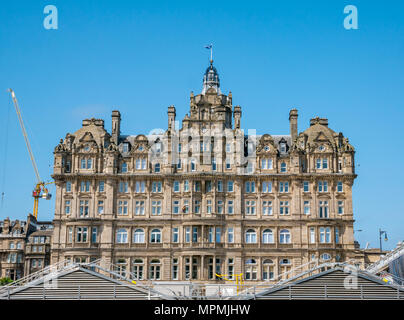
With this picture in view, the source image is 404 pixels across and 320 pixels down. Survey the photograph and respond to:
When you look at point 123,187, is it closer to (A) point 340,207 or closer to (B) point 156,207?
(B) point 156,207

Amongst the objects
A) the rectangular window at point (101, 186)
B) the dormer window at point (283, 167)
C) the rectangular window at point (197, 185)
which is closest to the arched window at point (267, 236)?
the dormer window at point (283, 167)

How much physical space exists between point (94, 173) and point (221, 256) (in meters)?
20.6

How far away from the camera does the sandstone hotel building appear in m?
80.9

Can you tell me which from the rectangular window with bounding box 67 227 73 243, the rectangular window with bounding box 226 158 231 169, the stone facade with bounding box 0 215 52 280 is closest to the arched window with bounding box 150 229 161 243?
the rectangular window with bounding box 67 227 73 243

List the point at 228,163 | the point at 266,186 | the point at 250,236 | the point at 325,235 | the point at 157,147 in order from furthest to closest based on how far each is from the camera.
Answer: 1. the point at 157,147
2. the point at 228,163
3. the point at 266,186
4. the point at 250,236
5. the point at 325,235

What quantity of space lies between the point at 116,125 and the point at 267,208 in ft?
81.5

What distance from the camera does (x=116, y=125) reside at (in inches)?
3504

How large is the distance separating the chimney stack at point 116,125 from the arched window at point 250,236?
2299cm

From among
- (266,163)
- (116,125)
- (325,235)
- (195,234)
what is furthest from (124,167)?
(325,235)

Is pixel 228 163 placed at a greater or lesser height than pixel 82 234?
greater

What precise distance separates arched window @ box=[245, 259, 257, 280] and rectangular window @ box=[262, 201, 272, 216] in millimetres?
6519

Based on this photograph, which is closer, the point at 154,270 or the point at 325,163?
the point at 154,270
